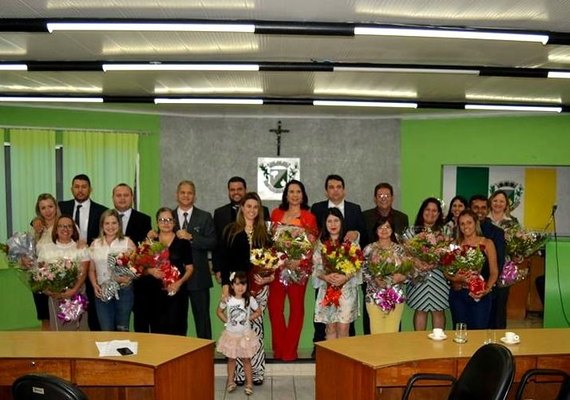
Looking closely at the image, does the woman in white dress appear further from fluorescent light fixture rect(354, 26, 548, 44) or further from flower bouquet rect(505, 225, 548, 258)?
flower bouquet rect(505, 225, 548, 258)

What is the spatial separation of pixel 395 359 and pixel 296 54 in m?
3.17

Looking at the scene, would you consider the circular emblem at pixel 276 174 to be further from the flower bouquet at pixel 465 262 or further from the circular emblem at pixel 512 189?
the flower bouquet at pixel 465 262

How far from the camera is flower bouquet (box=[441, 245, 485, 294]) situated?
4828mm

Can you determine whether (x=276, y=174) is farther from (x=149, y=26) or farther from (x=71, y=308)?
(x=149, y=26)

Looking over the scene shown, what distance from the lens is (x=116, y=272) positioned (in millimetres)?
Result: 4969

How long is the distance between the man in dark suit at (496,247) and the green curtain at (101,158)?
5.95 meters

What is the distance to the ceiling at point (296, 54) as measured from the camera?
4.26m

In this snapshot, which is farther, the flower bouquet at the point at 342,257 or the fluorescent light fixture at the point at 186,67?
the fluorescent light fixture at the point at 186,67

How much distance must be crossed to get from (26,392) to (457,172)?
904 cm

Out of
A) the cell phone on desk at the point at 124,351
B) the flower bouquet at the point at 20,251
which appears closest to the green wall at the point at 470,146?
the flower bouquet at the point at 20,251

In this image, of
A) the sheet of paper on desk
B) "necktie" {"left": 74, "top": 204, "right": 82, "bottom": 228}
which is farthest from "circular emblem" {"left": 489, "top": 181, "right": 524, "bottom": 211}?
the sheet of paper on desk

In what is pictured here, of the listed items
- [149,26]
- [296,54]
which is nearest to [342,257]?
[296,54]

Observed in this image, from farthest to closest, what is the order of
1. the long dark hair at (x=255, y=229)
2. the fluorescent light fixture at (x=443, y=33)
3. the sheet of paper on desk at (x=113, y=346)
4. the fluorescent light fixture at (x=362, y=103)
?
the fluorescent light fixture at (x=362, y=103)
the long dark hair at (x=255, y=229)
the fluorescent light fixture at (x=443, y=33)
the sheet of paper on desk at (x=113, y=346)

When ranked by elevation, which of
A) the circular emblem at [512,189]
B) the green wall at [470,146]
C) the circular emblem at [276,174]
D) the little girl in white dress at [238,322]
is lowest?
the little girl in white dress at [238,322]
